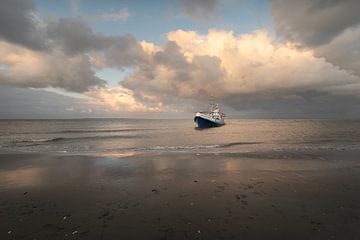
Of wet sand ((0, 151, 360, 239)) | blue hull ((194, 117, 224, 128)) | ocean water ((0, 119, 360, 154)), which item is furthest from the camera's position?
blue hull ((194, 117, 224, 128))

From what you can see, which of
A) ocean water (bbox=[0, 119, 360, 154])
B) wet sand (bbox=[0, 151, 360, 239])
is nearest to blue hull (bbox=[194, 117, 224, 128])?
ocean water (bbox=[0, 119, 360, 154])

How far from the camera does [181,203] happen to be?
953cm

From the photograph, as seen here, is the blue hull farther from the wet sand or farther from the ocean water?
the wet sand

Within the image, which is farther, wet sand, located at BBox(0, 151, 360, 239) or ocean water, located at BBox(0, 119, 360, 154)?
ocean water, located at BBox(0, 119, 360, 154)

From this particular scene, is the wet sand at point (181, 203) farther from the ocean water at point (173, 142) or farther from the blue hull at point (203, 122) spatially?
the blue hull at point (203, 122)

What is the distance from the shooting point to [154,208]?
29.4ft

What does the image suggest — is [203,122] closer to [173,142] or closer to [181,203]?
[173,142]

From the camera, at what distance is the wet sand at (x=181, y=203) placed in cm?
709

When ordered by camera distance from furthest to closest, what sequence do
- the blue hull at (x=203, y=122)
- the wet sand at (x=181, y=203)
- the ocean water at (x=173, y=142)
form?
the blue hull at (x=203, y=122)
the ocean water at (x=173, y=142)
the wet sand at (x=181, y=203)

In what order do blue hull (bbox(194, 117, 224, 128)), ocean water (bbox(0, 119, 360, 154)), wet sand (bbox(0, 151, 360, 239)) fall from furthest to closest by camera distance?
blue hull (bbox(194, 117, 224, 128)) < ocean water (bbox(0, 119, 360, 154)) < wet sand (bbox(0, 151, 360, 239))

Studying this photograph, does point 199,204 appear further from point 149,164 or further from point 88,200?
point 149,164

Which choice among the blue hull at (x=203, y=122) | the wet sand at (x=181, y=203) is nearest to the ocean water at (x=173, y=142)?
the wet sand at (x=181, y=203)

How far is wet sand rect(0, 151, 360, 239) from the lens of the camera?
7.09 meters

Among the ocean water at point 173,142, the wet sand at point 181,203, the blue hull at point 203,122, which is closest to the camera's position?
the wet sand at point 181,203
